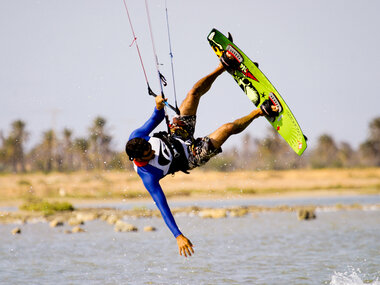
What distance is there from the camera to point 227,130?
748cm

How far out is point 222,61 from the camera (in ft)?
28.8

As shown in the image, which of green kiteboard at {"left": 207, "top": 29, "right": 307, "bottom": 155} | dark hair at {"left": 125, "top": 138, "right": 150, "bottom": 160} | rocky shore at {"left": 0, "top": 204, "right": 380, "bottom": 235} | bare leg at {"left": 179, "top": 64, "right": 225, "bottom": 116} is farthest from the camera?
rocky shore at {"left": 0, "top": 204, "right": 380, "bottom": 235}

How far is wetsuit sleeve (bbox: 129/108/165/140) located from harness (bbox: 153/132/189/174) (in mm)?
267

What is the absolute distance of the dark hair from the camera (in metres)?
7.07

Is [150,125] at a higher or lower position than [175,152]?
higher

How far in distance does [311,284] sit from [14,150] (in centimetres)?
6222

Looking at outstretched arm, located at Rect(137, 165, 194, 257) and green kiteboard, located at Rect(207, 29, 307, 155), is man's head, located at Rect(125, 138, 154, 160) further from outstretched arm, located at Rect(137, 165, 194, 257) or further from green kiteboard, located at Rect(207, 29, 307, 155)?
green kiteboard, located at Rect(207, 29, 307, 155)

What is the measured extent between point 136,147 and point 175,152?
2.34 ft

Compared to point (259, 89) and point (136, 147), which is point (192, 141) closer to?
point (136, 147)

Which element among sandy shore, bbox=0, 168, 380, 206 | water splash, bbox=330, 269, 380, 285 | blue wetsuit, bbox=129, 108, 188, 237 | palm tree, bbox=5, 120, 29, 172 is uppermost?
palm tree, bbox=5, 120, 29, 172

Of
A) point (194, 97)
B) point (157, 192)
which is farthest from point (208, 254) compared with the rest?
point (157, 192)

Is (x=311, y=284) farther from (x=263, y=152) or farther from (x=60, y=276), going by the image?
(x=263, y=152)

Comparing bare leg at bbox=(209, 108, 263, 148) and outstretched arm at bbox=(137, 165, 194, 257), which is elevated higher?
bare leg at bbox=(209, 108, 263, 148)

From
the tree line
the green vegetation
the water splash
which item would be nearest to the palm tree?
the tree line
